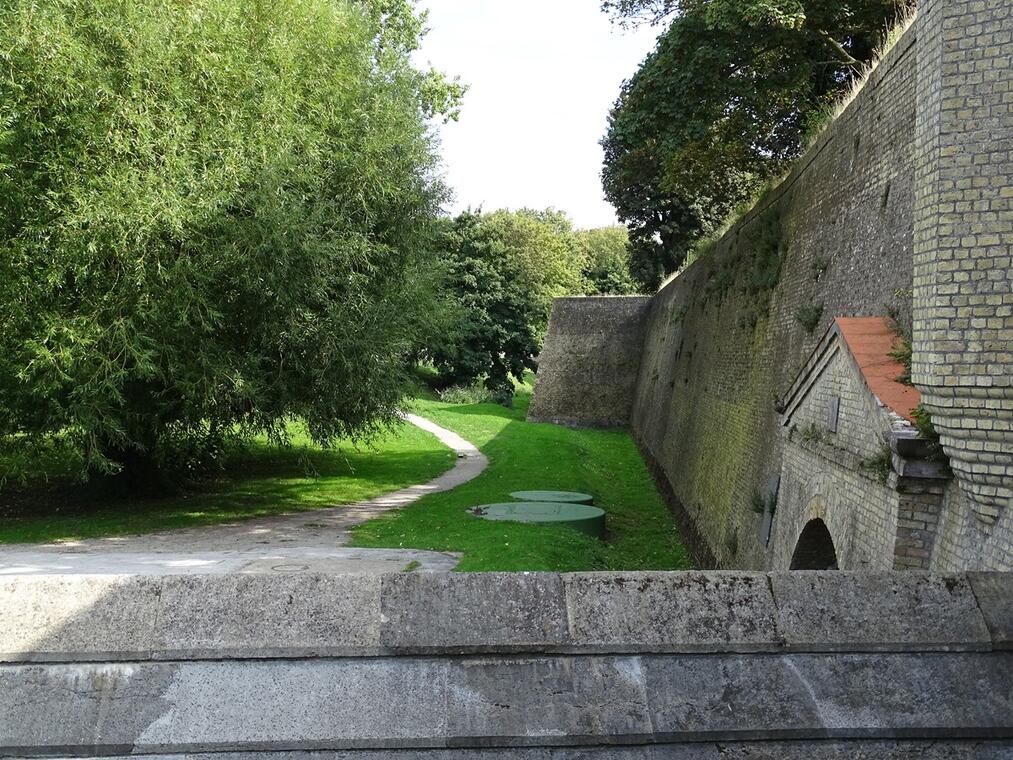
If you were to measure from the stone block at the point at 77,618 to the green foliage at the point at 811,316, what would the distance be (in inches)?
339

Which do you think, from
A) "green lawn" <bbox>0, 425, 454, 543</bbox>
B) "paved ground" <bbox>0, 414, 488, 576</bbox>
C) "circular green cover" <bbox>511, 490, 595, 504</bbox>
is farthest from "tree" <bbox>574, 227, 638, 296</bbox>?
"paved ground" <bbox>0, 414, 488, 576</bbox>

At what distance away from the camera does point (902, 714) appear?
353cm

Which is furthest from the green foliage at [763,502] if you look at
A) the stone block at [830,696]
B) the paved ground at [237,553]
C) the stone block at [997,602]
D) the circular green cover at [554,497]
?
the circular green cover at [554,497]

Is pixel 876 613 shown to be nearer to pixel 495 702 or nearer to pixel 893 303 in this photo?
pixel 495 702

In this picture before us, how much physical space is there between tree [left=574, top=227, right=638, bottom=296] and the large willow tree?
38.4 metres

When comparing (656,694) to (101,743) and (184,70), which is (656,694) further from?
(184,70)

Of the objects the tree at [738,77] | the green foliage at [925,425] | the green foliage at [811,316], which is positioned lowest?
the green foliage at [925,425]

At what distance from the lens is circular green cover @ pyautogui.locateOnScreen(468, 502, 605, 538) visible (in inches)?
603

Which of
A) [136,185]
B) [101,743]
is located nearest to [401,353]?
[136,185]

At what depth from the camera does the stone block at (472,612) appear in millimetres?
3629

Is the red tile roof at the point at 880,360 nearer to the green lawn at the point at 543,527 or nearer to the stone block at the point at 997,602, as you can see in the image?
the stone block at the point at 997,602

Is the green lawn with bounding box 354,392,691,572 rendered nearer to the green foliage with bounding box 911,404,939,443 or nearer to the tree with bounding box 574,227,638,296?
the green foliage with bounding box 911,404,939,443

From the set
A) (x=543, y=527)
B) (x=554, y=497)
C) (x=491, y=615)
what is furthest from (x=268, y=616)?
(x=554, y=497)

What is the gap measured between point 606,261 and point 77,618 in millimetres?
72590
